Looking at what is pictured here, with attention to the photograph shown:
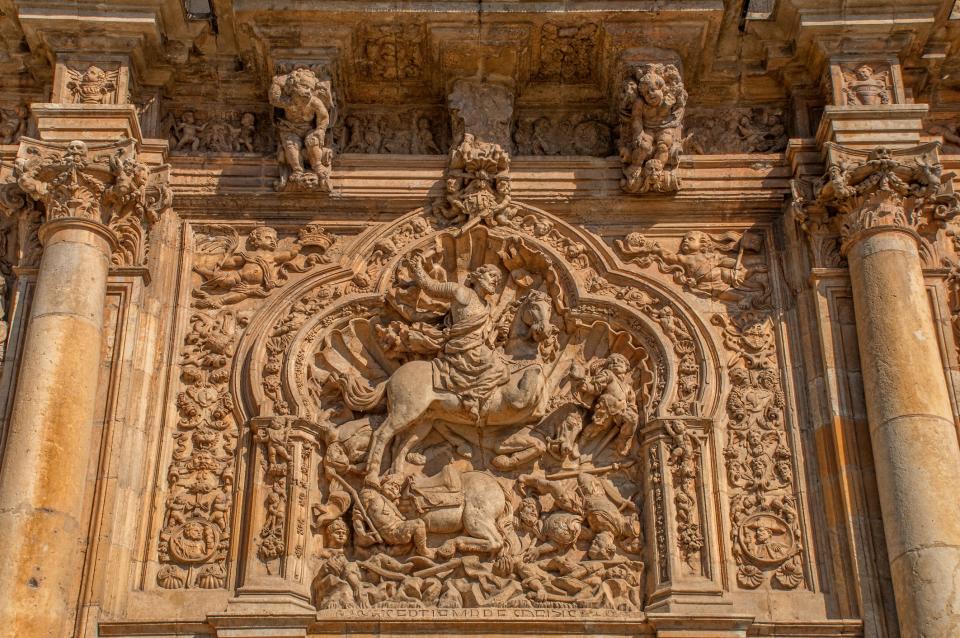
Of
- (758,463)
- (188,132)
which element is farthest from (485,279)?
(188,132)

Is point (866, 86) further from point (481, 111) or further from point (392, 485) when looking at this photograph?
point (392, 485)

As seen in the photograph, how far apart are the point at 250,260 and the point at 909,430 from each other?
461cm

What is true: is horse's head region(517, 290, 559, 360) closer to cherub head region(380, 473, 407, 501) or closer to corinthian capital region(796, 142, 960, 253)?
cherub head region(380, 473, 407, 501)

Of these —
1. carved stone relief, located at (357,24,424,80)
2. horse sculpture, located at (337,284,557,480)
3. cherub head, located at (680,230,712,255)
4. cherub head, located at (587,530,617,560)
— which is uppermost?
carved stone relief, located at (357,24,424,80)

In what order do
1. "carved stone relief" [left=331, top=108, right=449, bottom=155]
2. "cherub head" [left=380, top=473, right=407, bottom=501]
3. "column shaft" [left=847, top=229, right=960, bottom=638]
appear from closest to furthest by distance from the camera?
"column shaft" [left=847, top=229, right=960, bottom=638]
"cherub head" [left=380, top=473, right=407, bottom=501]
"carved stone relief" [left=331, top=108, right=449, bottom=155]

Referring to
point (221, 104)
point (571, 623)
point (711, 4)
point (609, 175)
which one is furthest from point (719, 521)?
point (221, 104)

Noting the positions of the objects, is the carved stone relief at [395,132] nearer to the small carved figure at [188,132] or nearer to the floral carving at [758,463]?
the small carved figure at [188,132]

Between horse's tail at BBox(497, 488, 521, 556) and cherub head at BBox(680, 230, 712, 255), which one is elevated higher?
cherub head at BBox(680, 230, 712, 255)

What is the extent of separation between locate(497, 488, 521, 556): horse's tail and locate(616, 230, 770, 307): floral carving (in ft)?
6.64

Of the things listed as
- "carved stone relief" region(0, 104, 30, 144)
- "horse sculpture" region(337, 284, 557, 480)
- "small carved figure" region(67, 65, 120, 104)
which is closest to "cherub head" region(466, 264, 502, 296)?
"horse sculpture" region(337, 284, 557, 480)

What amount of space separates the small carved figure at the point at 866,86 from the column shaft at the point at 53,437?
209 inches

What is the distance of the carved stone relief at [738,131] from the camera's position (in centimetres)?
1003

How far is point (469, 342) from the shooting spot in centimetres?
923

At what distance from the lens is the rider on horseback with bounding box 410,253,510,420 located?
9.09 metres
